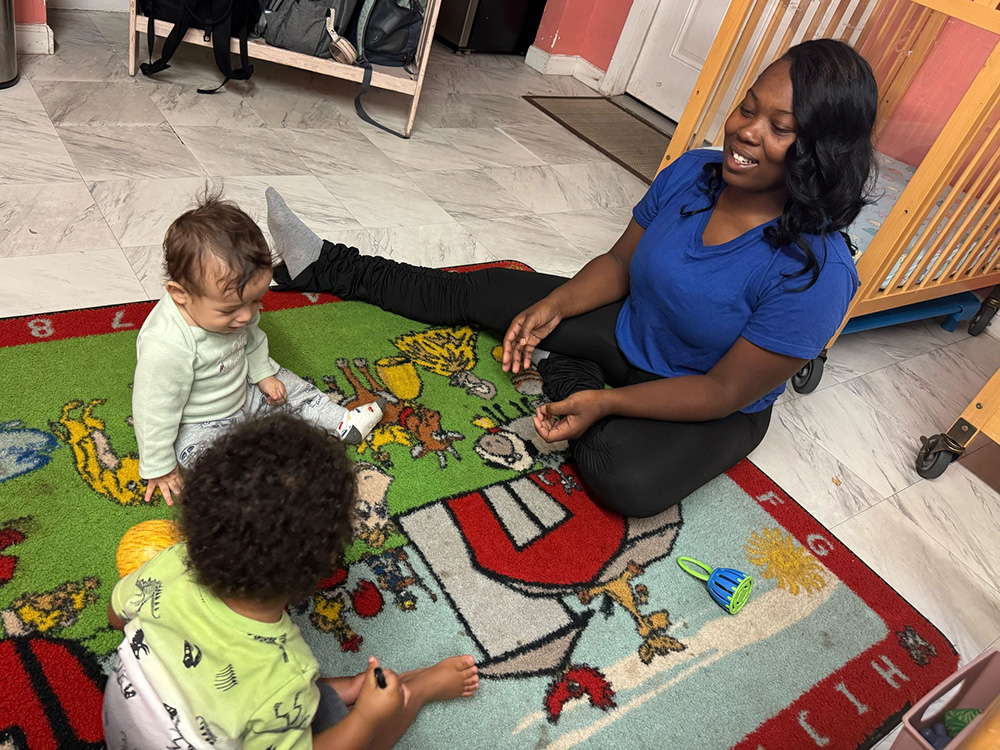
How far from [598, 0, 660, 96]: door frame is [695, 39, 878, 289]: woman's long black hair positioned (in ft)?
8.81

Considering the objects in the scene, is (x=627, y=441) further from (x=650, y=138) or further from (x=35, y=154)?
(x=650, y=138)

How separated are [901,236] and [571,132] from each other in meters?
1.72

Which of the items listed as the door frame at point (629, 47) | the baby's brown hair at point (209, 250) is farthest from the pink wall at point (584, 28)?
the baby's brown hair at point (209, 250)

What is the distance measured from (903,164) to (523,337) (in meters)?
1.79

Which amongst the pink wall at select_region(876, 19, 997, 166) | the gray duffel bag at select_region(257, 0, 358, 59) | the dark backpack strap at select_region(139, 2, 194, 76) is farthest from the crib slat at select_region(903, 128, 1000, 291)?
the dark backpack strap at select_region(139, 2, 194, 76)

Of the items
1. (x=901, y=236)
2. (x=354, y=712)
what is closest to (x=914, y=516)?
(x=901, y=236)

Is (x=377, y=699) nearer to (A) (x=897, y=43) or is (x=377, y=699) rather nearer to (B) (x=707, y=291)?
(B) (x=707, y=291)

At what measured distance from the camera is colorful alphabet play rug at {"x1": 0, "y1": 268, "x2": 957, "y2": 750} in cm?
111

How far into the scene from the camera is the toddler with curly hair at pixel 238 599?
0.77 meters

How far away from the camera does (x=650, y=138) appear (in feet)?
11.5

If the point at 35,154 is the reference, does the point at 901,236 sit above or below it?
above

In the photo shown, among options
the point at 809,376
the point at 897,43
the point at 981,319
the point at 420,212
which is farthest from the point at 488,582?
the point at 981,319

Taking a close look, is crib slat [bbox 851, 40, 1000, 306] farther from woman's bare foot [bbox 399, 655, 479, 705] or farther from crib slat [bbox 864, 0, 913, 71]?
woman's bare foot [bbox 399, 655, 479, 705]

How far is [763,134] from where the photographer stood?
1.28 metres
